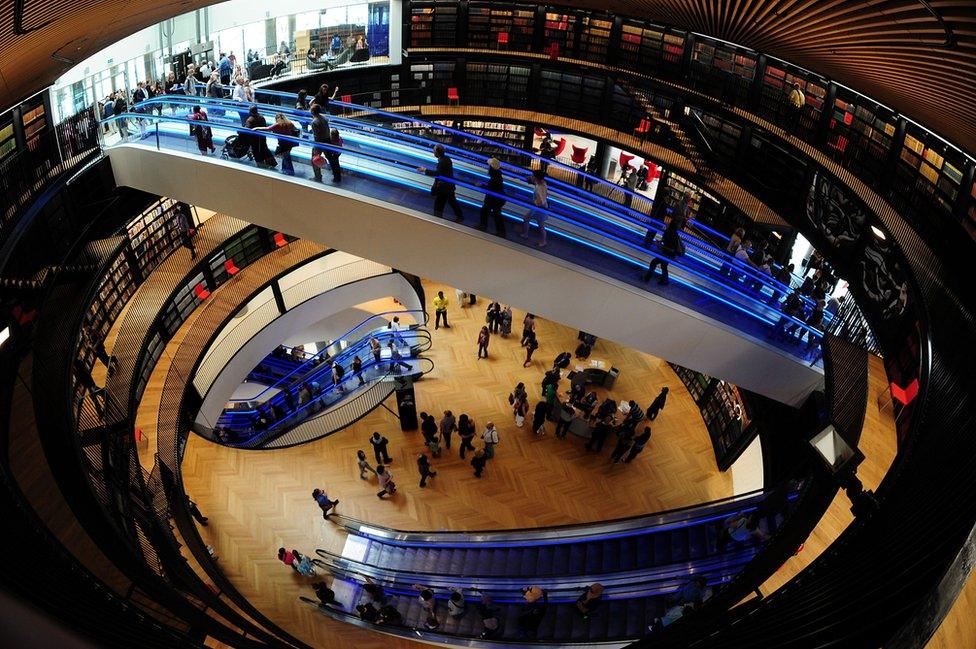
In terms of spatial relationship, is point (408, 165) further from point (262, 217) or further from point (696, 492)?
point (696, 492)

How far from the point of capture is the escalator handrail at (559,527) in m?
8.59

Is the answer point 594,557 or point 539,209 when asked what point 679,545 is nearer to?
point 594,557

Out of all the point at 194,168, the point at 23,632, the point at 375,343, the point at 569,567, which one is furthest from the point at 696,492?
the point at 23,632

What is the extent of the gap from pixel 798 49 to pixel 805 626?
28.9 feet

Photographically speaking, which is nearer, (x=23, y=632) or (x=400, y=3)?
(x=23, y=632)

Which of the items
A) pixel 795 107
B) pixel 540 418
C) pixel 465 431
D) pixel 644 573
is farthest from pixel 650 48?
pixel 644 573

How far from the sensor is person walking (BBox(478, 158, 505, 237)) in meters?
7.63

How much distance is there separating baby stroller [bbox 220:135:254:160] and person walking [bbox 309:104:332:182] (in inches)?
40.8

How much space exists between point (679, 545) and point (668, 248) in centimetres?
427

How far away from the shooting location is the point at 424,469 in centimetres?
1159

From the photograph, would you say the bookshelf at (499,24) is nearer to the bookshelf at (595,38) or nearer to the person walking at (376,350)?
the bookshelf at (595,38)

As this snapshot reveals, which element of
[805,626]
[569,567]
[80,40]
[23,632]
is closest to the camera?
[23,632]

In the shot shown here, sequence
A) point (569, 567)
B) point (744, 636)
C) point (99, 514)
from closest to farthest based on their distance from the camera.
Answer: point (744, 636) < point (99, 514) < point (569, 567)

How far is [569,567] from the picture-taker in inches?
361
